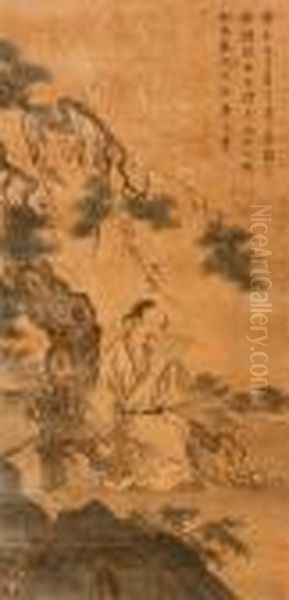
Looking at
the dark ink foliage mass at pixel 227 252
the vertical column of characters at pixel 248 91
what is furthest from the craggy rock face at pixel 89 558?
the vertical column of characters at pixel 248 91

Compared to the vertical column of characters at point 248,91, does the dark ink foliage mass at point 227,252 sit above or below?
below

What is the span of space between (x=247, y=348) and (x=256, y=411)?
18cm

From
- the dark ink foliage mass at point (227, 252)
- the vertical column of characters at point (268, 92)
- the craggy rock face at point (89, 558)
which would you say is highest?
the vertical column of characters at point (268, 92)

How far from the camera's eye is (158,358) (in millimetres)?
4207

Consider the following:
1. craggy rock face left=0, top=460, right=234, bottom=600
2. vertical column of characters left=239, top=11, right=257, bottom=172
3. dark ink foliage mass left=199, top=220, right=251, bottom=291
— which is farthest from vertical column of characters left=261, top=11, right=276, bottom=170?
craggy rock face left=0, top=460, right=234, bottom=600

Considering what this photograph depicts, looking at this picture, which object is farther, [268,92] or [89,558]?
[89,558]

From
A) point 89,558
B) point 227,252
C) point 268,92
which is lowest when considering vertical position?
point 89,558

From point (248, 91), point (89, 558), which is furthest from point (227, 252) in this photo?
point (89, 558)

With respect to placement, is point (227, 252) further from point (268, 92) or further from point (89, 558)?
point (89, 558)

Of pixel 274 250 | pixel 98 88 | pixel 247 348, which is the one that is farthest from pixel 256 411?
pixel 98 88

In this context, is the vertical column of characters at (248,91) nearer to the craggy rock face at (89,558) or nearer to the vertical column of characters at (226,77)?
the vertical column of characters at (226,77)

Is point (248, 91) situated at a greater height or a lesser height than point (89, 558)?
greater

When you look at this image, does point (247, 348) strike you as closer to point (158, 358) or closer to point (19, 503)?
point (158, 358)

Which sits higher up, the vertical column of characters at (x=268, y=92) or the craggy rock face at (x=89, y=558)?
the vertical column of characters at (x=268, y=92)
